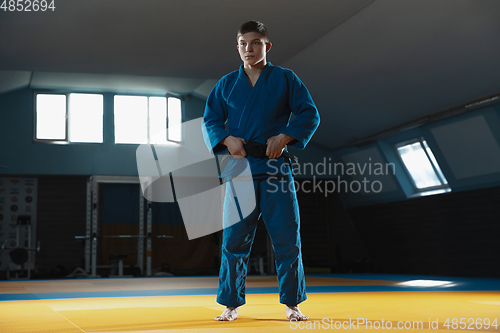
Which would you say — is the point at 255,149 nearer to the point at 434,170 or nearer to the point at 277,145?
the point at 277,145

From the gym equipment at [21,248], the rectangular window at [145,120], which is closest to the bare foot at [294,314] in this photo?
the gym equipment at [21,248]

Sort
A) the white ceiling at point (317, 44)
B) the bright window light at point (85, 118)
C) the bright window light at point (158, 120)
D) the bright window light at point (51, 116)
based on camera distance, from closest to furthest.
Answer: the white ceiling at point (317, 44) < the bright window light at point (51, 116) < the bright window light at point (85, 118) < the bright window light at point (158, 120)

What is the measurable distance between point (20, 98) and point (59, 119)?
76 cm

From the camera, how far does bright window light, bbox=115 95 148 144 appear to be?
10023 millimetres

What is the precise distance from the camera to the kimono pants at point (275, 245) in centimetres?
202

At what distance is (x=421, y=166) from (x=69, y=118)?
250 inches

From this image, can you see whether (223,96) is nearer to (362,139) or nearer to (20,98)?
(362,139)

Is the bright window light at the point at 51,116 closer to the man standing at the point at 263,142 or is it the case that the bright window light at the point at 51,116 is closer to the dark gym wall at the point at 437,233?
the dark gym wall at the point at 437,233

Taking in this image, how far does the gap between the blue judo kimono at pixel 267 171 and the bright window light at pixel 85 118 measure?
8174mm

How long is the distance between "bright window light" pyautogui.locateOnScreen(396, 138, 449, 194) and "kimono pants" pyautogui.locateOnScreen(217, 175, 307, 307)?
6.52 meters

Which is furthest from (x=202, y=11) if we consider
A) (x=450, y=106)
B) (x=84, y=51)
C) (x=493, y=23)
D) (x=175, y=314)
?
(x=175, y=314)

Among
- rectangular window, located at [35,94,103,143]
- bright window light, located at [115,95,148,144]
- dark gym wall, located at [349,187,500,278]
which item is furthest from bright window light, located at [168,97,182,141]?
dark gym wall, located at [349,187,500,278]

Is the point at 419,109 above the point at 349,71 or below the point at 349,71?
below

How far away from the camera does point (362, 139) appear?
896cm
